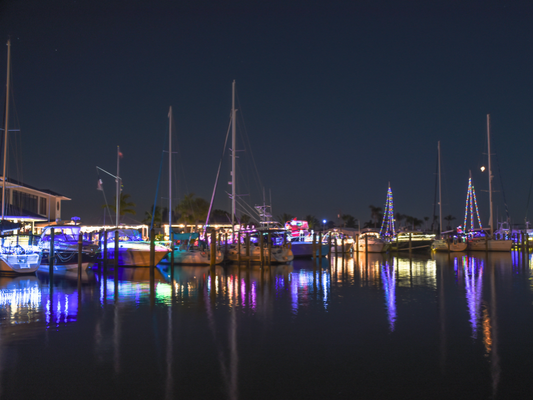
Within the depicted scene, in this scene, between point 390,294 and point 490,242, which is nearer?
point 390,294

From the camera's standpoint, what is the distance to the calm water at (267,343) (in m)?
7.90

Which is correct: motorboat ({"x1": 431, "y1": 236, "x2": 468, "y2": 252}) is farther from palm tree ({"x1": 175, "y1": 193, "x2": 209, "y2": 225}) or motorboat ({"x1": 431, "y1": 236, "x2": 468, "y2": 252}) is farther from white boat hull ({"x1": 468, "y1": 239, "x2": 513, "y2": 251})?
palm tree ({"x1": 175, "y1": 193, "x2": 209, "y2": 225})

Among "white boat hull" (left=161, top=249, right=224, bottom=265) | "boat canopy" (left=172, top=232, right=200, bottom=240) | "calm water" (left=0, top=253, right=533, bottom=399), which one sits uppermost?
"boat canopy" (left=172, top=232, right=200, bottom=240)

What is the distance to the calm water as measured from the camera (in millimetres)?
7898

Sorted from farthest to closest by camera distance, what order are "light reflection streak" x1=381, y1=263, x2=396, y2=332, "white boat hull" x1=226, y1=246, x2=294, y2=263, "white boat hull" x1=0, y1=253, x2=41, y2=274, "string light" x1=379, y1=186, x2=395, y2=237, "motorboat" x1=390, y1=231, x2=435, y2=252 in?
"string light" x1=379, y1=186, x2=395, y2=237 → "motorboat" x1=390, y1=231, x2=435, y2=252 → "white boat hull" x1=226, y1=246, x2=294, y2=263 → "white boat hull" x1=0, y1=253, x2=41, y2=274 → "light reflection streak" x1=381, y1=263, x2=396, y2=332

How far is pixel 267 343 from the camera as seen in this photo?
10.9 metres

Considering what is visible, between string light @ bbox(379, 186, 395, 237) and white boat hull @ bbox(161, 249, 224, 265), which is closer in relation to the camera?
white boat hull @ bbox(161, 249, 224, 265)

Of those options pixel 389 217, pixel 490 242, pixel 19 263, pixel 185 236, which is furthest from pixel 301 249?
pixel 389 217

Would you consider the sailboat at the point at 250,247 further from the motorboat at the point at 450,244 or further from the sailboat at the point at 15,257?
the motorboat at the point at 450,244

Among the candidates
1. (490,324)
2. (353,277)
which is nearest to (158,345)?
(490,324)

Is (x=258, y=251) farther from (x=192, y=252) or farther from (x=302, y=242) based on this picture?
(x=302, y=242)

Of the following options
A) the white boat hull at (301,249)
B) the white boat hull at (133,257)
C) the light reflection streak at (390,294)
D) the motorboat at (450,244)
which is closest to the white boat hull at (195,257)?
the white boat hull at (133,257)

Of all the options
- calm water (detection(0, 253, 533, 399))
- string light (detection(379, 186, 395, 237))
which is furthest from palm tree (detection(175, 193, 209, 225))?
calm water (detection(0, 253, 533, 399))

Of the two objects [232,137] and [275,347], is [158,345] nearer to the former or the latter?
[275,347]
